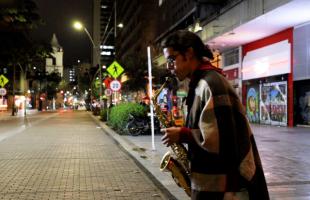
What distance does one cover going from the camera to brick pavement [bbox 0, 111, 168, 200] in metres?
8.39

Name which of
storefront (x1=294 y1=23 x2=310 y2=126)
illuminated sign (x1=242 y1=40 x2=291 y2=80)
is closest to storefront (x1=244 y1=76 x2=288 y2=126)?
illuminated sign (x1=242 y1=40 x2=291 y2=80)

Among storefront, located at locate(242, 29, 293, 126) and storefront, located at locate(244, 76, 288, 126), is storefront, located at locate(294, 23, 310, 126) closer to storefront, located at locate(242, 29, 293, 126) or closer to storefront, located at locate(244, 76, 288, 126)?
storefront, located at locate(242, 29, 293, 126)

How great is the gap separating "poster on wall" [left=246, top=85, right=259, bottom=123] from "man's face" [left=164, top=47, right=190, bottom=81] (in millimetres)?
27124

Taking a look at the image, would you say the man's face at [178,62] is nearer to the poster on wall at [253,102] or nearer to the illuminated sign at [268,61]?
the illuminated sign at [268,61]

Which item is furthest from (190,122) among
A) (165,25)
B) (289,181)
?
(165,25)

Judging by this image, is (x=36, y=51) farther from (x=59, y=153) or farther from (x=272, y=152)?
(x=272, y=152)

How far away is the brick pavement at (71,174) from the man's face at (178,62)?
5434mm

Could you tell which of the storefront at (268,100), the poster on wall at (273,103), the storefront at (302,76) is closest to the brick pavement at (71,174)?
the storefront at (302,76)

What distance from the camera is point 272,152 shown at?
525 inches

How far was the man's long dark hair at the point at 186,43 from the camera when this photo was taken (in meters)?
2.88

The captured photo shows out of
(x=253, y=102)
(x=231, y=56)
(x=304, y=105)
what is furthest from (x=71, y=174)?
(x=231, y=56)

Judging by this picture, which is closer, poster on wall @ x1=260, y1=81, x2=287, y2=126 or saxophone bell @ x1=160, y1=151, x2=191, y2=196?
saxophone bell @ x1=160, y1=151, x2=191, y2=196

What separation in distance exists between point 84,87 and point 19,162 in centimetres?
9665

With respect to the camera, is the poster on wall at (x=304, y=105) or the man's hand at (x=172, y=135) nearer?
the man's hand at (x=172, y=135)
